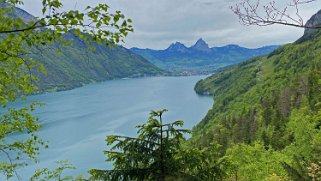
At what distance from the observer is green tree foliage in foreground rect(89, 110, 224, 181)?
11453 millimetres

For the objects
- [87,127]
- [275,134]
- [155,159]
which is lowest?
[87,127]

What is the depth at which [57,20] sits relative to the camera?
5.76m

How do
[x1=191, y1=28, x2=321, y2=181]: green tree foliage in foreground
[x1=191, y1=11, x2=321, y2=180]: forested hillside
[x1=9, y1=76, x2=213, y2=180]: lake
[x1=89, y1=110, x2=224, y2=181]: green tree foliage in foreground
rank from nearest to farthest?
[x1=89, y1=110, x2=224, y2=181]: green tree foliage in foreground, [x1=191, y1=11, x2=321, y2=180]: forested hillside, [x1=191, y1=28, x2=321, y2=181]: green tree foliage in foreground, [x1=9, y1=76, x2=213, y2=180]: lake

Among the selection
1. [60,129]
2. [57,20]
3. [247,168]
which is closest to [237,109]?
[60,129]

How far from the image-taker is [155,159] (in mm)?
11695

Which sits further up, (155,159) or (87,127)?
(155,159)

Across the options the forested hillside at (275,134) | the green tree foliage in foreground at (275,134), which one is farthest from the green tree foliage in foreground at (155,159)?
the green tree foliage in foreground at (275,134)

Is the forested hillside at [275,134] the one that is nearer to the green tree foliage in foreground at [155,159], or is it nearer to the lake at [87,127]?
the green tree foliage in foreground at [155,159]

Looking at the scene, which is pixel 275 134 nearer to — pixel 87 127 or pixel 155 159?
pixel 155 159

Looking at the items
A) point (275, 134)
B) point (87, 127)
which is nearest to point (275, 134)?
point (275, 134)

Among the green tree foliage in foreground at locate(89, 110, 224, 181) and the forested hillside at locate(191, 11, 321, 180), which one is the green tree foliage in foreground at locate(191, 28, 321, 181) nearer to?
the forested hillside at locate(191, 11, 321, 180)

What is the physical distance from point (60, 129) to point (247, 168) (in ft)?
359

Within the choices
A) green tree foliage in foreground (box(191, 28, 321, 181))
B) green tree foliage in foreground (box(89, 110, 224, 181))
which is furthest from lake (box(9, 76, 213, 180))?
green tree foliage in foreground (box(89, 110, 224, 181))

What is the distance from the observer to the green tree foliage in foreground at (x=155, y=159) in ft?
37.6
